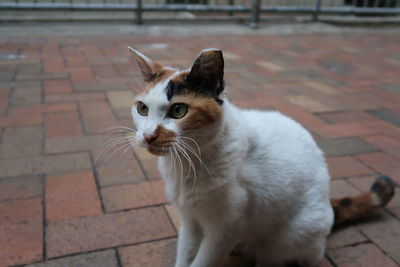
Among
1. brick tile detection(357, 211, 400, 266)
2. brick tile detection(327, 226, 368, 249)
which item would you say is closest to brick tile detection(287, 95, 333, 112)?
brick tile detection(357, 211, 400, 266)

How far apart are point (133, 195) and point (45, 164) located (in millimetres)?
671

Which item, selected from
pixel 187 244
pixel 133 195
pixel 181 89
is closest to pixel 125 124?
pixel 133 195

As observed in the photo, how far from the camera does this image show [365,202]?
6.76 ft

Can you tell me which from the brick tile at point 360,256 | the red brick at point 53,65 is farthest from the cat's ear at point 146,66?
the red brick at point 53,65

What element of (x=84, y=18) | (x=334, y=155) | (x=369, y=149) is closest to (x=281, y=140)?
(x=334, y=155)

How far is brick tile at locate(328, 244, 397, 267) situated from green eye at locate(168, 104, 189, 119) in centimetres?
107

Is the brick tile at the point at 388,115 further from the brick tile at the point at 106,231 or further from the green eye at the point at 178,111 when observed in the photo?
the green eye at the point at 178,111

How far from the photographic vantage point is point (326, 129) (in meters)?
3.33

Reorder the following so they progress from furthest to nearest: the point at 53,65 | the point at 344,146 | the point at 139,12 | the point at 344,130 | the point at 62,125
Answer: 1. the point at 139,12
2. the point at 53,65
3. the point at 344,130
4. the point at 62,125
5. the point at 344,146

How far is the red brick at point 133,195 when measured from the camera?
2257mm

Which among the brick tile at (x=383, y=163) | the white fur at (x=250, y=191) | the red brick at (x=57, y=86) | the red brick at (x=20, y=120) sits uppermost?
the white fur at (x=250, y=191)

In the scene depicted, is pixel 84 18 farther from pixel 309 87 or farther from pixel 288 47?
pixel 309 87

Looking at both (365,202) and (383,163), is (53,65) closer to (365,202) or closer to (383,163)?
(383,163)

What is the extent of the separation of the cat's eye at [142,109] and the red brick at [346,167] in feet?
5.09
